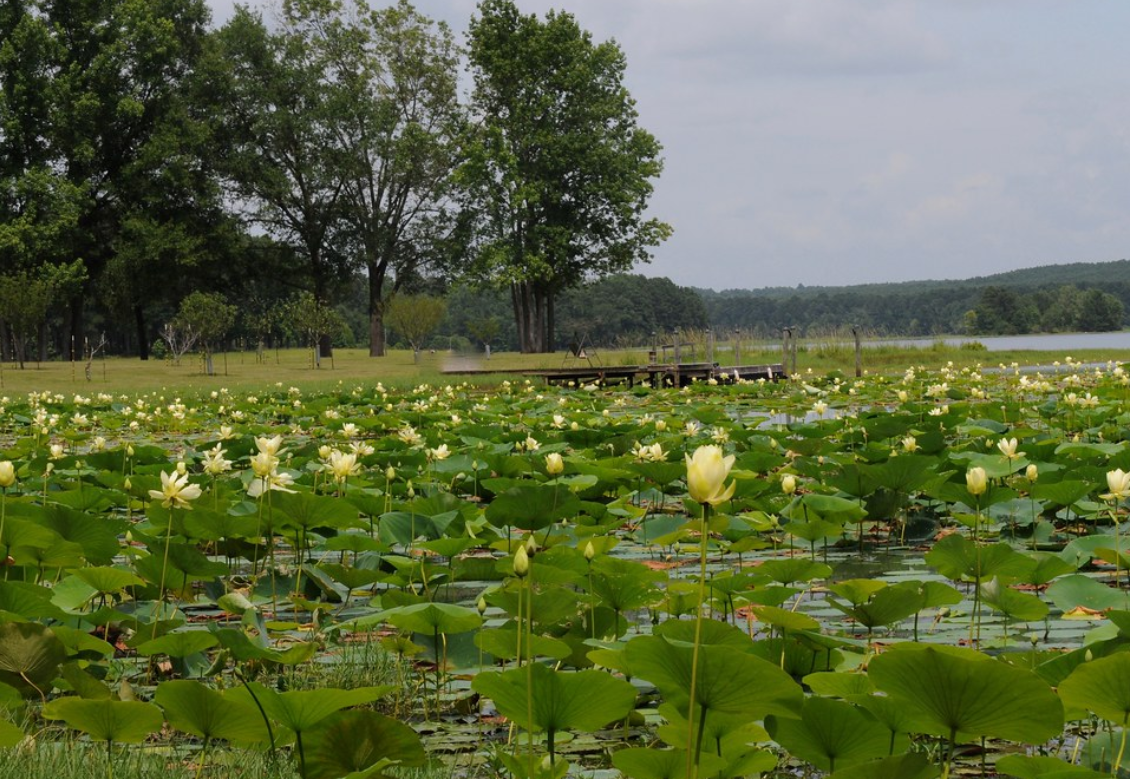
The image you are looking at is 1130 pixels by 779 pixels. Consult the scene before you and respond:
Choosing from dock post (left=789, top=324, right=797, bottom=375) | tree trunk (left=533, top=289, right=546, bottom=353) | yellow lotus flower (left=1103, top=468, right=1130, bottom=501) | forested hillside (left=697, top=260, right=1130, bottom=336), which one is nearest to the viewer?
yellow lotus flower (left=1103, top=468, right=1130, bottom=501)

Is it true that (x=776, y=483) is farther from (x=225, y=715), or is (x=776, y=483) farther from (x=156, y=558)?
(x=225, y=715)

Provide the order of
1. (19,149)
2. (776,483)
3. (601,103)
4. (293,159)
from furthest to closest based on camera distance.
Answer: (293,159) → (601,103) → (19,149) → (776,483)

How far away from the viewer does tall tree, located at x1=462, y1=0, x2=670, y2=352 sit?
36.2 m

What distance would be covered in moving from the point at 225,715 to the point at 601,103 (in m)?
37.3

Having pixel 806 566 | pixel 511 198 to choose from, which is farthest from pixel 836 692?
pixel 511 198

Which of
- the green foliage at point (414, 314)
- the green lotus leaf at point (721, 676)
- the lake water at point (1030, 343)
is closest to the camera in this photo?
the green lotus leaf at point (721, 676)

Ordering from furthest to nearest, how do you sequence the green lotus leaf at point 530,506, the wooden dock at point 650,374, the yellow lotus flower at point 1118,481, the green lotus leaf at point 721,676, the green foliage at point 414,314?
1. the green foliage at point 414,314
2. the wooden dock at point 650,374
3. the green lotus leaf at point 530,506
4. the yellow lotus flower at point 1118,481
5. the green lotus leaf at point 721,676

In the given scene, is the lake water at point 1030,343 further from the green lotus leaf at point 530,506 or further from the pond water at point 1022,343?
the green lotus leaf at point 530,506

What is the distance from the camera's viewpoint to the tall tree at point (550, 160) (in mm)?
36250

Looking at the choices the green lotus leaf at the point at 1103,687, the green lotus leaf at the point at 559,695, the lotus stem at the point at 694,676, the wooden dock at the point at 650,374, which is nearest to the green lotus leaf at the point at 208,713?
the green lotus leaf at the point at 559,695

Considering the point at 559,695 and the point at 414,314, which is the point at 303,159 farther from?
the point at 559,695

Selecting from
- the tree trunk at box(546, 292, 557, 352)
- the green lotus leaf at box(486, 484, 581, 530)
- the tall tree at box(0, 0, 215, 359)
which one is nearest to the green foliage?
the tree trunk at box(546, 292, 557, 352)

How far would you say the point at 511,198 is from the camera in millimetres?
36188

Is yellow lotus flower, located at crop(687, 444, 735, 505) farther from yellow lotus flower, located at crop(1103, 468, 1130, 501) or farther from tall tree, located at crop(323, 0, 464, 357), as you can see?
tall tree, located at crop(323, 0, 464, 357)
